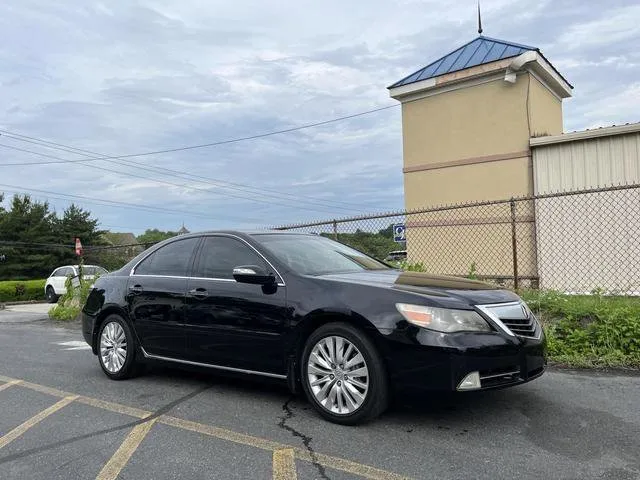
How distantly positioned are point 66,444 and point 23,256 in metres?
44.7

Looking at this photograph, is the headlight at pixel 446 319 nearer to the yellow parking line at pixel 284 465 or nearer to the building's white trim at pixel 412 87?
the yellow parking line at pixel 284 465

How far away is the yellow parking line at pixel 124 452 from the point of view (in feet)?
11.3

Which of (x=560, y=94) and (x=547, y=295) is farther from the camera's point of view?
(x=560, y=94)

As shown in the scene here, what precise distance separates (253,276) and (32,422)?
7.03ft

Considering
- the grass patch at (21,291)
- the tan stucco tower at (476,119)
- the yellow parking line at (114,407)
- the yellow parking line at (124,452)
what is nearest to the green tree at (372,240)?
the tan stucco tower at (476,119)

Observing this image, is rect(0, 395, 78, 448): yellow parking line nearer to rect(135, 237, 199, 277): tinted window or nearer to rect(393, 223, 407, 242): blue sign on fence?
rect(135, 237, 199, 277): tinted window

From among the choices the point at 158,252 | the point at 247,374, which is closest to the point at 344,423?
the point at 247,374

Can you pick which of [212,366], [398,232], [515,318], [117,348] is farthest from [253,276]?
[398,232]

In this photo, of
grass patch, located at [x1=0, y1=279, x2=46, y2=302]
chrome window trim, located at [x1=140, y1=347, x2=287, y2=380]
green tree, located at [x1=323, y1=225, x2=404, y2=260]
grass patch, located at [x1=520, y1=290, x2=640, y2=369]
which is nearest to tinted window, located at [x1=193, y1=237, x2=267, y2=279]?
chrome window trim, located at [x1=140, y1=347, x2=287, y2=380]

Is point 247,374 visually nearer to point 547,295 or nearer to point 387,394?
point 387,394

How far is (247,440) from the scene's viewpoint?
395cm

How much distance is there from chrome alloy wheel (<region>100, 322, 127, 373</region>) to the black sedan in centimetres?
2

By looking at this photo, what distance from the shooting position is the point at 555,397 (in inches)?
191

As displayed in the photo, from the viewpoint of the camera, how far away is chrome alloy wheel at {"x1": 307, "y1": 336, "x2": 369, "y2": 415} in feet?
13.4
